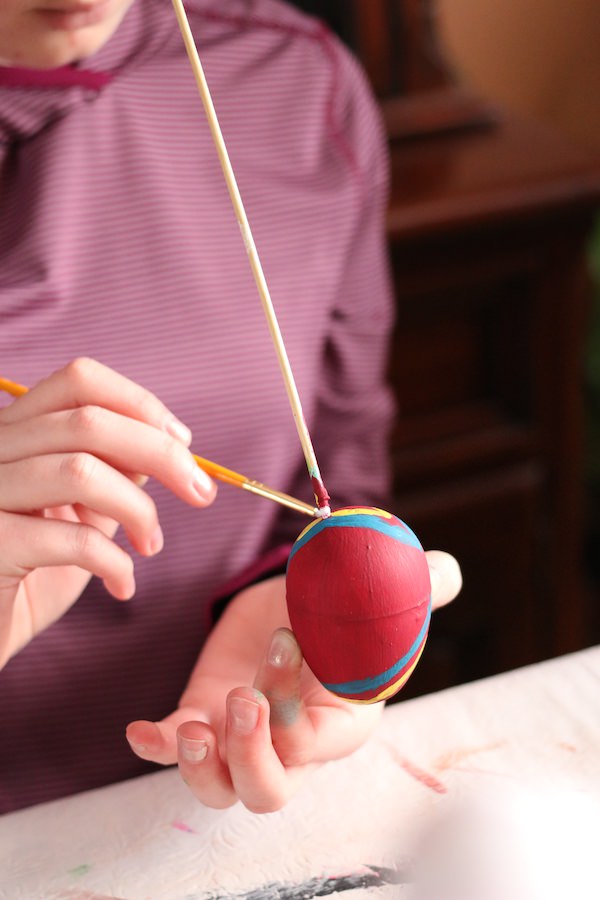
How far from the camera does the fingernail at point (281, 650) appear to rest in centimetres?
49

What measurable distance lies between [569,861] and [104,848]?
0.22 metres

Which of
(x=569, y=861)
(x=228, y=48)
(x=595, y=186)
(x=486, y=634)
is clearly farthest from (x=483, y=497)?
(x=569, y=861)

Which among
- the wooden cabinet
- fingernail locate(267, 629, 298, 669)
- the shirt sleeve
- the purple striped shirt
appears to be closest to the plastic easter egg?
fingernail locate(267, 629, 298, 669)

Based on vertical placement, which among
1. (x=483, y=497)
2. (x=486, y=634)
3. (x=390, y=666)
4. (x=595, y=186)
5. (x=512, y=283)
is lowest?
(x=486, y=634)

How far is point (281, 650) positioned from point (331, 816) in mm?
104

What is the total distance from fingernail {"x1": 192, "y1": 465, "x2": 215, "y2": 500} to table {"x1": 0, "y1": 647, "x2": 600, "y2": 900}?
159mm

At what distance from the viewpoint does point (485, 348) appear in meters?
1.25

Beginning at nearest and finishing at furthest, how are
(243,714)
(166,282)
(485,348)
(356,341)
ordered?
(243,714)
(166,282)
(356,341)
(485,348)

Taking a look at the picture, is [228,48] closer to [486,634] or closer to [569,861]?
[569,861]

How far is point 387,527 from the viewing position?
488mm

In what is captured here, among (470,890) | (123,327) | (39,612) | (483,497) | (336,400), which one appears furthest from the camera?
(483,497)

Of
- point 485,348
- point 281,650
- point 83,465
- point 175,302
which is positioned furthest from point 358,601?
point 485,348

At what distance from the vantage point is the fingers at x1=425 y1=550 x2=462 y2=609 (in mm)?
545

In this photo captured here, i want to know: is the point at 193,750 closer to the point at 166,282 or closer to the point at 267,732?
the point at 267,732
